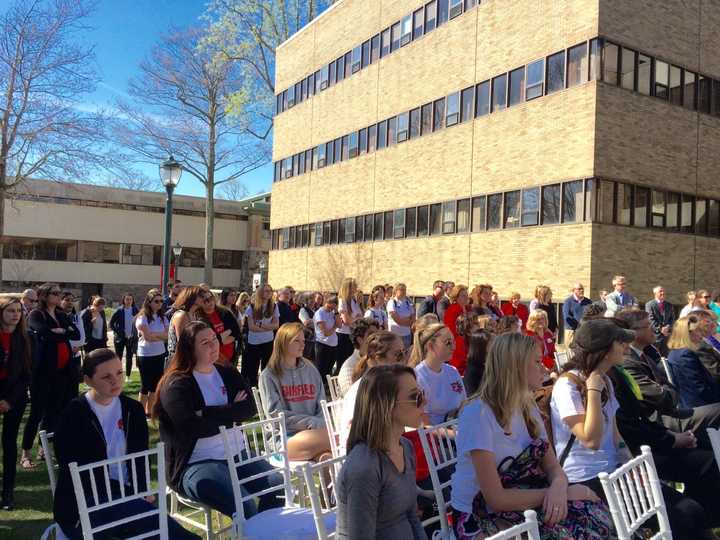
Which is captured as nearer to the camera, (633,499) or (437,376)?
(633,499)

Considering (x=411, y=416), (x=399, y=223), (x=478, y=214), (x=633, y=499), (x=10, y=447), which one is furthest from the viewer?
(x=399, y=223)

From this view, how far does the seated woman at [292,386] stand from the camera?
5578mm

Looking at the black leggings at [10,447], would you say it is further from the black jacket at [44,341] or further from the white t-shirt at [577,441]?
the white t-shirt at [577,441]

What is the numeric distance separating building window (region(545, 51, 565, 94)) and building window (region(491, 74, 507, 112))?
5.73ft

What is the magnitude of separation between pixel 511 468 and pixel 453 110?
1943cm

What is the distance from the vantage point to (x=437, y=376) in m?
5.70

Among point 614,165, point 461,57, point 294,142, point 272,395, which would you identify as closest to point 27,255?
point 294,142

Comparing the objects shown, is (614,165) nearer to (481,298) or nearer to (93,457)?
(481,298)

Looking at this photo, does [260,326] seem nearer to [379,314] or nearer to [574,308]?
[379,314]

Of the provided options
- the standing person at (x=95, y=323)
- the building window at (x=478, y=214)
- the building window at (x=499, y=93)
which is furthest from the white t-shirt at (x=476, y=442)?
the building window at (x=499, y=93)

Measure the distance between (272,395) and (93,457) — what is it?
6.09 feet

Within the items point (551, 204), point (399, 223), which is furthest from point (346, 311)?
point (399, 223)

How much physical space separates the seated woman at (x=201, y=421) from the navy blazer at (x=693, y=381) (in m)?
3.85

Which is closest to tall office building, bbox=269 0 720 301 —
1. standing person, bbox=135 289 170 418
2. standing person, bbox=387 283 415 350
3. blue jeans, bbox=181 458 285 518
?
standing person, bbox=387 283 415 350
